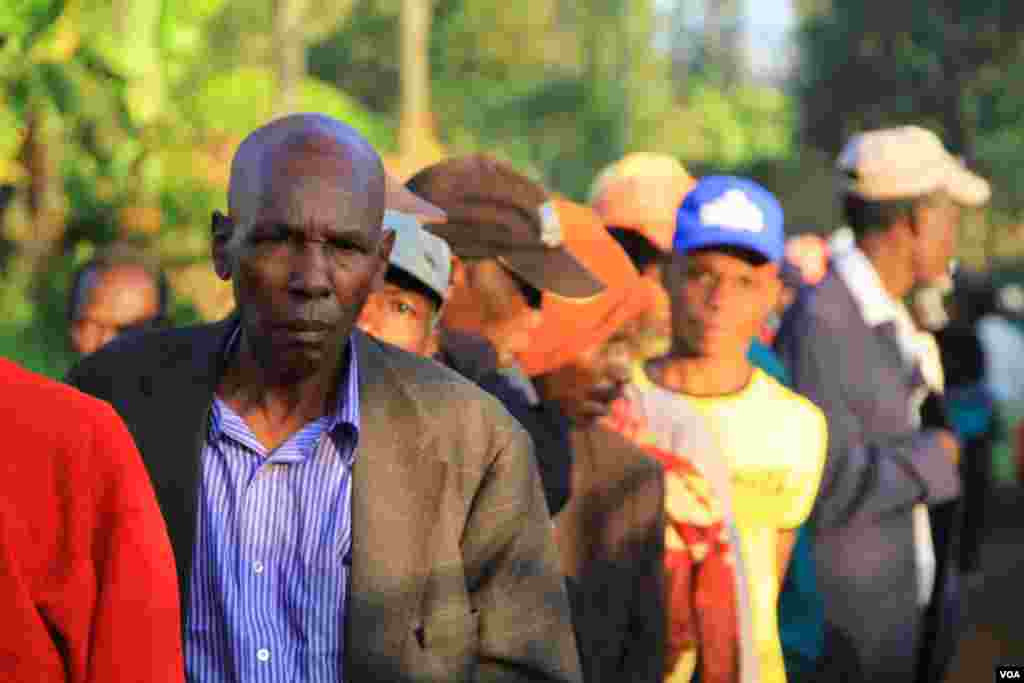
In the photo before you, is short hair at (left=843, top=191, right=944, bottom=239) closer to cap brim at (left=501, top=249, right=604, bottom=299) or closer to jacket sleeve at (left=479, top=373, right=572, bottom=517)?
cap brim at (left=501, top=249, right=604, bottom=299)

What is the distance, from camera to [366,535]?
3.27 metres

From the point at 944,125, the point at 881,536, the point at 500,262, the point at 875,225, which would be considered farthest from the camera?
the point at 944,125

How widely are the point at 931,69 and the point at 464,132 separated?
29.5 feet

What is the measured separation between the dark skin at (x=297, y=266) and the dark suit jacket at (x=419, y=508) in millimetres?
79

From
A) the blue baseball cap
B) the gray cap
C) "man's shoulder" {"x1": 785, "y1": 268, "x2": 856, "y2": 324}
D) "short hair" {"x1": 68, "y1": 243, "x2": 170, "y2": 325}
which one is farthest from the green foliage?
the gray cap

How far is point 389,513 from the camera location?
3307mm

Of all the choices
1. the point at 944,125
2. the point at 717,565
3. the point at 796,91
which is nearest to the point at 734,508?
the point at 717,565

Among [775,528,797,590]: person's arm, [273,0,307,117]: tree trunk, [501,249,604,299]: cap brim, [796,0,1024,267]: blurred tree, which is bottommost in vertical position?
[796,0,1024,267]: blurred tree

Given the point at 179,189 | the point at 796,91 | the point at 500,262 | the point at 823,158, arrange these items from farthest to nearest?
the point at 796,91 < the point at 823,158 < the point at 179,189 < the point at 500,262

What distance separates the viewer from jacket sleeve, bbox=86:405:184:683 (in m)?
2.67

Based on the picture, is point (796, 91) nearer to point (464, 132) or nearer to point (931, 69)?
point (931, 69)

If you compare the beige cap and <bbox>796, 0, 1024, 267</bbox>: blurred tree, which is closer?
the beige cap

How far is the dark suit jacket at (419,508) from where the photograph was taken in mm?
3270

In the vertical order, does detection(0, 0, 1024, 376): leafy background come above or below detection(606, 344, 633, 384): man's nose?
below
